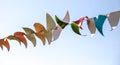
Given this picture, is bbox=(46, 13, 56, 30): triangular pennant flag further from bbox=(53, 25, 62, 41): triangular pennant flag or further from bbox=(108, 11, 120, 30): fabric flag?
bbox=(108, 11, 120, 30): fabric flag

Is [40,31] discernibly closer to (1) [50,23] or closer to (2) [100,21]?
(1) [50,23]

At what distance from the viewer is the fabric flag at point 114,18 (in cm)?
38

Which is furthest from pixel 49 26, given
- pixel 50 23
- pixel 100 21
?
pixel 100 21

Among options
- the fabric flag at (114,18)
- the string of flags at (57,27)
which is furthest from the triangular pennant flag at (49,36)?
the fabric flag at (114,18)

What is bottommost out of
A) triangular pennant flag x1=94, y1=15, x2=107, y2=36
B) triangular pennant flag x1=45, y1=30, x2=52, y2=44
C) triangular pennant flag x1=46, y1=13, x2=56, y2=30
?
triangular pennant flag x1=45, y1=30, x2=52, y2=44

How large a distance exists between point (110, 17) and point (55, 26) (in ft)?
0.38

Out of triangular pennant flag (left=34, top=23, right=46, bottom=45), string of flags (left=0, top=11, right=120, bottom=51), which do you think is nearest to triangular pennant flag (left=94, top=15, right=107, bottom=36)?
string of flags (left=0, top=11, right=120, bottom=51)

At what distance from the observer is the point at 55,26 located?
1.43 feet

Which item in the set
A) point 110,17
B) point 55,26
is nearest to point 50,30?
point 55,26

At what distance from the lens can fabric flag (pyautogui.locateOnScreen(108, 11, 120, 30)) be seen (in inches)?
15.1

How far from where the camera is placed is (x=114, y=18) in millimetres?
389

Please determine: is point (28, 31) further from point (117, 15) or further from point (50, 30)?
point (117, 15)

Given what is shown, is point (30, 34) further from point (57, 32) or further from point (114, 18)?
point (114, 18)

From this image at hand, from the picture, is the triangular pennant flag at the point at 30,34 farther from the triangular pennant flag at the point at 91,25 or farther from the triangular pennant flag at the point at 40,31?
the triangular pennant flag at the point at 91,25
